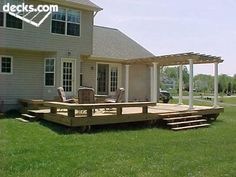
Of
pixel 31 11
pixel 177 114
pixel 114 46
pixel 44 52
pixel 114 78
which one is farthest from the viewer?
pixel 114 46

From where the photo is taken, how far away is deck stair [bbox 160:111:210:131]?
12.5 meters

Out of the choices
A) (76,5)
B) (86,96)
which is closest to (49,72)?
(76,5)

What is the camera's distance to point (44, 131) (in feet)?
34.4

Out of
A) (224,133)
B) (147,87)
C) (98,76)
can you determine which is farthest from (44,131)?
(147,87)

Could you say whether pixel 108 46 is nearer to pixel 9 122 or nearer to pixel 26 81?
pixel 26 81

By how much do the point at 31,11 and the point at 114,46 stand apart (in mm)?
7951

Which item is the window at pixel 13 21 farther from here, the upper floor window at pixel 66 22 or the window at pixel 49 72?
the window at pixel 49 72

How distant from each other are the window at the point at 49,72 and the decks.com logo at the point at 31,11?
2.01m

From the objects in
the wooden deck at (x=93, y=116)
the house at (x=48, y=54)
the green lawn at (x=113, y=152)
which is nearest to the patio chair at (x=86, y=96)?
the wooden deck at (x=93, y=116)

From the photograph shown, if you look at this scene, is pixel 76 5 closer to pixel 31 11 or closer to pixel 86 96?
pixel 31 11

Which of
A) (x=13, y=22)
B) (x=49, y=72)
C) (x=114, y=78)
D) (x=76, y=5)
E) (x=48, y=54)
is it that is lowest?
(x=114, y=78)

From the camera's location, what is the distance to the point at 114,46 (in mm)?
22234

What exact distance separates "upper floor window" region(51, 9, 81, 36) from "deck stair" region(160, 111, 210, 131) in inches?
268

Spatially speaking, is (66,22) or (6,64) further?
(66,22)
